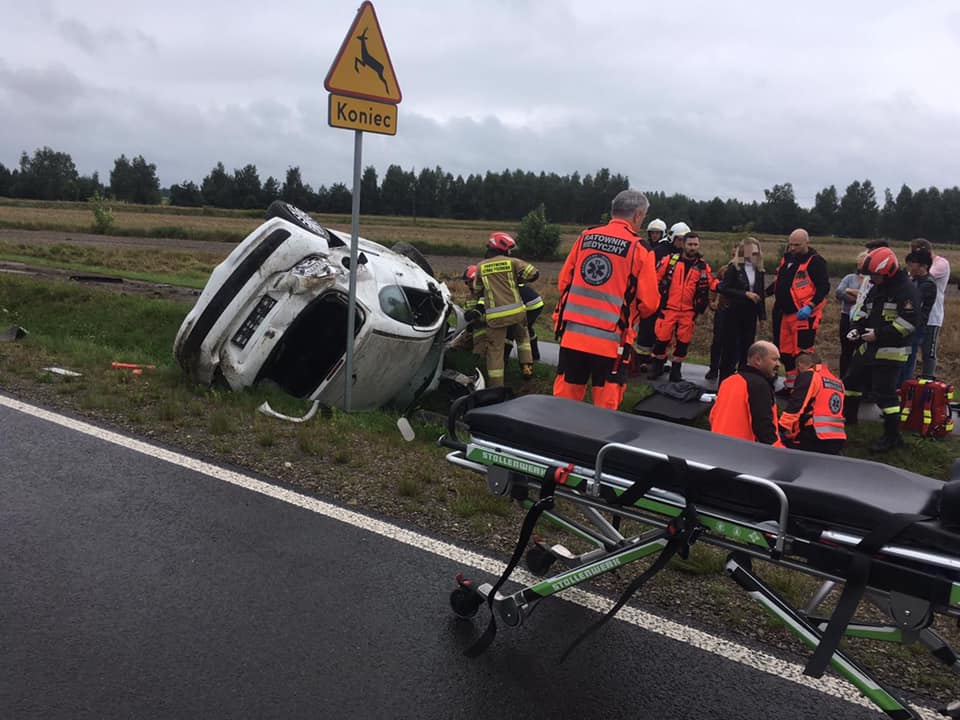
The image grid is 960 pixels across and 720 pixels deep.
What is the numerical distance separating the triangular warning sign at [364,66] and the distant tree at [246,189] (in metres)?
73.3

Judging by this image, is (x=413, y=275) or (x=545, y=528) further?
(x=413, y=275)

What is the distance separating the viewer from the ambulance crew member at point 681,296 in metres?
8.74

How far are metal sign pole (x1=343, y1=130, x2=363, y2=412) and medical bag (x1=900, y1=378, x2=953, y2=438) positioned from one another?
4.86 meters

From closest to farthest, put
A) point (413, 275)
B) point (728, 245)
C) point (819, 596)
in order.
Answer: point (819, 596) < point (413, 275) < point (728, 245)

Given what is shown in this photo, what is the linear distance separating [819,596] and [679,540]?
Result: 2.64ft

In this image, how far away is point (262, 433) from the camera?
5.57 meters

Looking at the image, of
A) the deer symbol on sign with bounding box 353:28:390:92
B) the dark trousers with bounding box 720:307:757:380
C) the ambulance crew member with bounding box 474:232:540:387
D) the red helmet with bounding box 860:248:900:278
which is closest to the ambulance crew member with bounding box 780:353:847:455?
the red helmet with bounding box 860:248:900:278

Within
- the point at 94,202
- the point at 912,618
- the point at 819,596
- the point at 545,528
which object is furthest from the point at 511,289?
the point at 94,202

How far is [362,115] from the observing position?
18.6 feet

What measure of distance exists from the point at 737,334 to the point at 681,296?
2.70ft

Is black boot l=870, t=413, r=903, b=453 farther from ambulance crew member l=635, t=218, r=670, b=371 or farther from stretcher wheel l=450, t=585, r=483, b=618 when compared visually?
stretcher wheel l=450, t=585, r=483, b=618

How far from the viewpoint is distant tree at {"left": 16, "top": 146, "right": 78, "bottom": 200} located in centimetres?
8701

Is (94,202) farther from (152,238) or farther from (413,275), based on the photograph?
(413,275)

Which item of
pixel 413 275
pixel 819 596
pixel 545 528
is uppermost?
pixel 413 275
